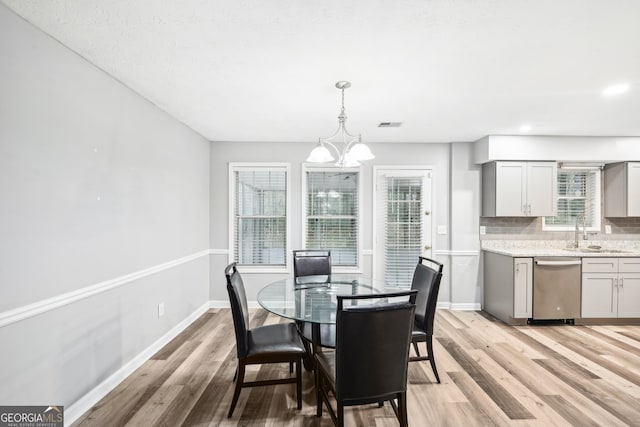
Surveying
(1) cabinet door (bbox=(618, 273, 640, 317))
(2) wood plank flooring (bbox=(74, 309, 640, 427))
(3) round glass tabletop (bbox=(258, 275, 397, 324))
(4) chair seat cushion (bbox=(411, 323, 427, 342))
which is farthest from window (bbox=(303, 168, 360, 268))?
(1) cabinet door (bbox=(618, 273, 640, 317))

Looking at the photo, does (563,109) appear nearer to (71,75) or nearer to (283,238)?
(283,238)

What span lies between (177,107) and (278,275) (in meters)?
2.58

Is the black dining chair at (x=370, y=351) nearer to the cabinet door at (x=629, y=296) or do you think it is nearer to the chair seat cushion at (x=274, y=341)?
the chair seat cushion at (x=274, y=341)

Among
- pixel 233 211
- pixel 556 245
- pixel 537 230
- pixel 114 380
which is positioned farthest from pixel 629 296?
pixel 114 380

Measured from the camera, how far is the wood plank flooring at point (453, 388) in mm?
2197

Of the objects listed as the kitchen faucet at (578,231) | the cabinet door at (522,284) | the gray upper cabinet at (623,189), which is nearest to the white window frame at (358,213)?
the cabinet door at (522,284)

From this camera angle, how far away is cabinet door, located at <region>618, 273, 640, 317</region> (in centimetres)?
405

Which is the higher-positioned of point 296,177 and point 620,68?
point 620,68

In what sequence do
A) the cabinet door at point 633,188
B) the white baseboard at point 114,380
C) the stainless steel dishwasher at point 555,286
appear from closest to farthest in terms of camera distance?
the white baseboard at point 114,380 → the stainless steel dishwasher at point 555,286 → the cabinet door at point 633,188

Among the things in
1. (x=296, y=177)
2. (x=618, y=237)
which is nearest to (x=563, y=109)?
(x=618, y=237)

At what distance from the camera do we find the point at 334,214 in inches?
189

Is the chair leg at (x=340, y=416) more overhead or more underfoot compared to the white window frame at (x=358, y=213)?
more underfoot

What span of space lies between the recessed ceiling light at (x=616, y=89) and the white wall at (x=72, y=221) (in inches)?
157

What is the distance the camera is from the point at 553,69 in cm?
233
